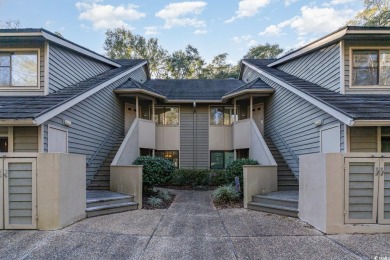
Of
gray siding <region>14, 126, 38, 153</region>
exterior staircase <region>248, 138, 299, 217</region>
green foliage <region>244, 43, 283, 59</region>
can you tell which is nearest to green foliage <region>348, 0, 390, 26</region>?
green foliage <region>244, 43, 283, 59</region>

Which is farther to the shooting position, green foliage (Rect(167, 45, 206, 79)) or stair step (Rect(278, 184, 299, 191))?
green foliage (Rect(167, 45, 206, 79))

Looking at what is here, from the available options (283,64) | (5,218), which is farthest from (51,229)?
(283,64)

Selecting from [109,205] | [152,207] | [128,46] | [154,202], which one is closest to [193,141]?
[154,202]

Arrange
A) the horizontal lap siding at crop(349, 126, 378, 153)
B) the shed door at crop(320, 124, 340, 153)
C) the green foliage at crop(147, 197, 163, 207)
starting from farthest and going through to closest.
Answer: the green foliage at crop(147, 197, 163, 207), the shed door at crop(320, 124, 340, 153), the horizontal lap siding at crop(349, 126, 378, 153)

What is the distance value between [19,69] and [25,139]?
277 cm

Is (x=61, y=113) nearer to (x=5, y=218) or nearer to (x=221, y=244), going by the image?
(x=5, y=218)

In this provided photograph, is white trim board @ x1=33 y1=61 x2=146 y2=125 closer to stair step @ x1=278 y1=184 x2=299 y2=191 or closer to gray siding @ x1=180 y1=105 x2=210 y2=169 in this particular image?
gray siding @ x1=180 y1=105 x2=210 y2=169

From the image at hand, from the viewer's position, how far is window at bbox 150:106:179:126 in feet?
47.4

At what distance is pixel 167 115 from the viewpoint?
1459 cm

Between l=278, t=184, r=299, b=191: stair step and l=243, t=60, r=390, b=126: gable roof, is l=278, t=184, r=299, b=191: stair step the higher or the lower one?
the lower one

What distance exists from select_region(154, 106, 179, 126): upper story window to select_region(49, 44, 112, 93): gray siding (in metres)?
4.05

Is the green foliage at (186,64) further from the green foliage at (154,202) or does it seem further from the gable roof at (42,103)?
the green foliage at (154,202)

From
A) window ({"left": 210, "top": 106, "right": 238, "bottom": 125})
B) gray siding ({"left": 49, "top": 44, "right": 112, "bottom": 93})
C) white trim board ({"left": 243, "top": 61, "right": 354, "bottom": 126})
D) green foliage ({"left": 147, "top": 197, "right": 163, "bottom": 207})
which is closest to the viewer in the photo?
white trim board ({"left": 243, "top": 61, "right": 354, "bottom": 126})

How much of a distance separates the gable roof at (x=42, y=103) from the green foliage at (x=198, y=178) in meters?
5.21
